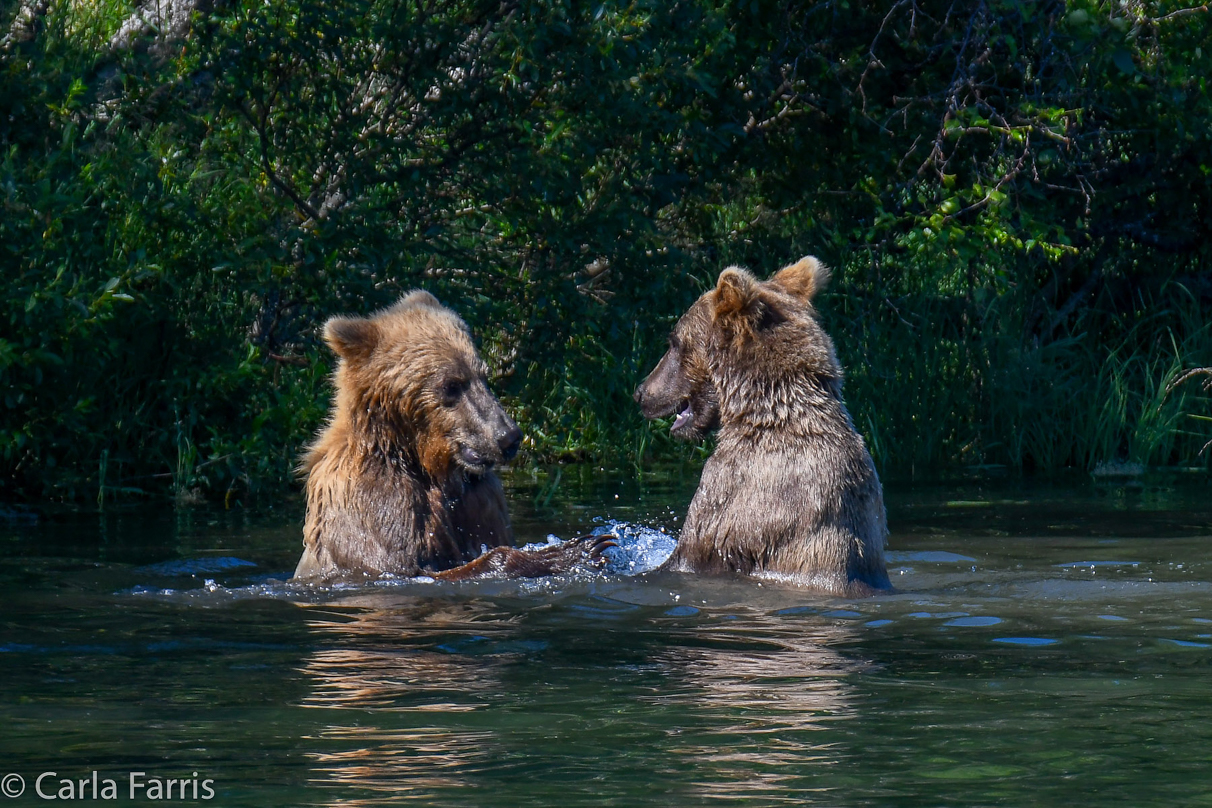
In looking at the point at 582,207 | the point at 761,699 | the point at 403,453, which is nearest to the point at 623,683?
the point at 761,699

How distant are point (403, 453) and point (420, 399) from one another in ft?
0.89

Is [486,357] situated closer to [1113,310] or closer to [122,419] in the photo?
[122,419]

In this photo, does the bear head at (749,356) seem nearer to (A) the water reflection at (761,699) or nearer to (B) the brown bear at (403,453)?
(B) the brown bear at (403,453)

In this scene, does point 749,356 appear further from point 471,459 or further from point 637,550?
point 637,550

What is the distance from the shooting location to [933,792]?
12.3ft

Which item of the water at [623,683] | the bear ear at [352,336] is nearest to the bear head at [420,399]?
the bear ear at [352,336]

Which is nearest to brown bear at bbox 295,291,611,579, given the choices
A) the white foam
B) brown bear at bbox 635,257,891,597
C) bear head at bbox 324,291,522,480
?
bear head at bbox 324,291,522,480

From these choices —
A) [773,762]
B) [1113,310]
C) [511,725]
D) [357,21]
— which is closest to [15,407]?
[357,21]

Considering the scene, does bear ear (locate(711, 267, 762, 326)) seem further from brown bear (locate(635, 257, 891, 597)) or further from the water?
the water

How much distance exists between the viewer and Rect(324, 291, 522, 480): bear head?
7.35 meters

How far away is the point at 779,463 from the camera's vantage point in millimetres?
6914

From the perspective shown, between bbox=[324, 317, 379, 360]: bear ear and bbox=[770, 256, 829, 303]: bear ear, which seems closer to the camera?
bbox=[324, 317, 379, 360]: bear ear

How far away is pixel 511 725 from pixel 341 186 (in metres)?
7.02

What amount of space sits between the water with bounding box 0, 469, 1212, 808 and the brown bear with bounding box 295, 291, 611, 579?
11.0 inches
